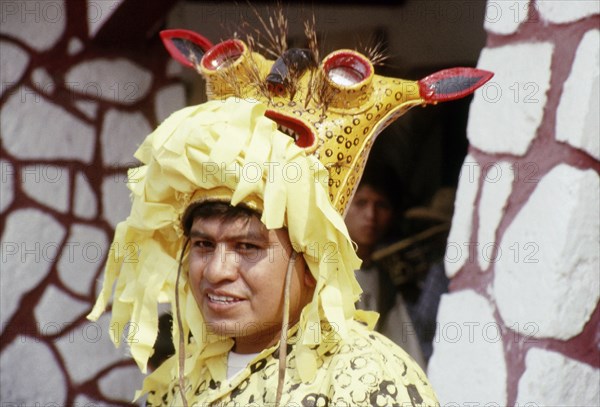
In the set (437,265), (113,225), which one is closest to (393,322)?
(437,265)

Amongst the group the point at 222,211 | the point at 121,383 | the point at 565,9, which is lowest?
the point at 121,383

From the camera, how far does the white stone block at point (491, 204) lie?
304cm

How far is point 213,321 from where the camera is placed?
2.33 metres

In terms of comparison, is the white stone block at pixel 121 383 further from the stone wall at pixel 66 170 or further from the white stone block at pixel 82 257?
the white stone block at pixel 82 257

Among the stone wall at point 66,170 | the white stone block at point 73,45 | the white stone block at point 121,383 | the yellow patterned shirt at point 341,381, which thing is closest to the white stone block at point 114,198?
the stone wall at point 66,170

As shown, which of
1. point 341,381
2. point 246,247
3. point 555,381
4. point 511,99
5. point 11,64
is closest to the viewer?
point 341,381

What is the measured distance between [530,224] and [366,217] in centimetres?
129

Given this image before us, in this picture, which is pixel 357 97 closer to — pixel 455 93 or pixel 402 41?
pixel 455 93

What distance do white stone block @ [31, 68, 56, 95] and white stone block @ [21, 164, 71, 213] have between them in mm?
324

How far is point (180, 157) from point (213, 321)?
0.41 metres

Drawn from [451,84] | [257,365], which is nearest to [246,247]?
[257,365]

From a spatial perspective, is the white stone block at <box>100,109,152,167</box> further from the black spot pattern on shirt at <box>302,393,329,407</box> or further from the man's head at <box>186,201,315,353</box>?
the black spot pattern on shirt at <box>302,393,329,407</box>

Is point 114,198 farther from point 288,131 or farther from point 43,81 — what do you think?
point 288,131

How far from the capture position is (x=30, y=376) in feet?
13.4
